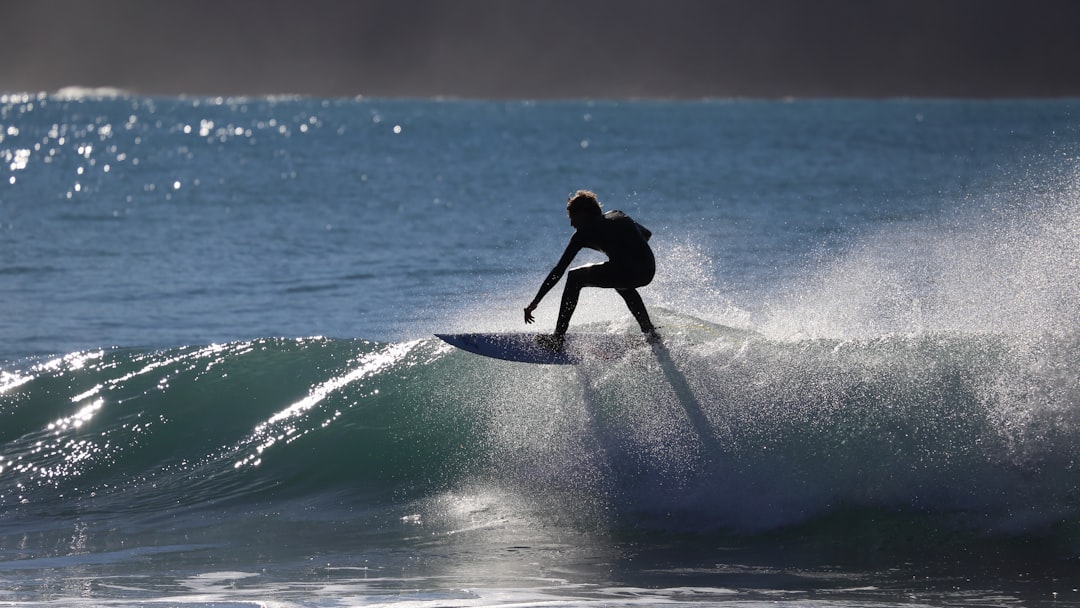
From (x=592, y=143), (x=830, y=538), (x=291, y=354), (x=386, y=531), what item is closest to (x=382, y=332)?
(x=291, y=354)

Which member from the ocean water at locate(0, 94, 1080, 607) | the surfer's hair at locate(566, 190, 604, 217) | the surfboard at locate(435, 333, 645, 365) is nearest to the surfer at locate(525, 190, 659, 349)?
the surfer's hair at locate(566, 190, 604, 217)

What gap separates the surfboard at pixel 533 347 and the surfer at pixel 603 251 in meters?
0.43

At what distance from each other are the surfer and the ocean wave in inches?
33.1

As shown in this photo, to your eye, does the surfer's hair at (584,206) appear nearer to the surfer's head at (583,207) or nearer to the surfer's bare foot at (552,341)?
the surfer's head at (583,207)

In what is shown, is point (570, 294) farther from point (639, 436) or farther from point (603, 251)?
point (639, 436)

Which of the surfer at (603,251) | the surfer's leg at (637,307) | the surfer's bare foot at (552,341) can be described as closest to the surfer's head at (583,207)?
the surfer at (603,251)

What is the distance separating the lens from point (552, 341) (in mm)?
10422

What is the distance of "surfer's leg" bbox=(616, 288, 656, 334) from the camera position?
1046 cm

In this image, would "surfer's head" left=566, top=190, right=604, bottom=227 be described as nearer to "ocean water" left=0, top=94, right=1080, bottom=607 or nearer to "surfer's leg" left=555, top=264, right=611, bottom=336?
"surfer's leg" left=555, top=264, right=611, bottom=336

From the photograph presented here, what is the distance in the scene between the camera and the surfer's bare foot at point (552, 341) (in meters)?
10.4

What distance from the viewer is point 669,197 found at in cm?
3606

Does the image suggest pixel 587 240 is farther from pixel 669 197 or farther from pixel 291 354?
pixel 669 197

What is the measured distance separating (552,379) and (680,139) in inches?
2491

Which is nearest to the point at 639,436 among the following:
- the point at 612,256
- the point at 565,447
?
the point at 565,447
